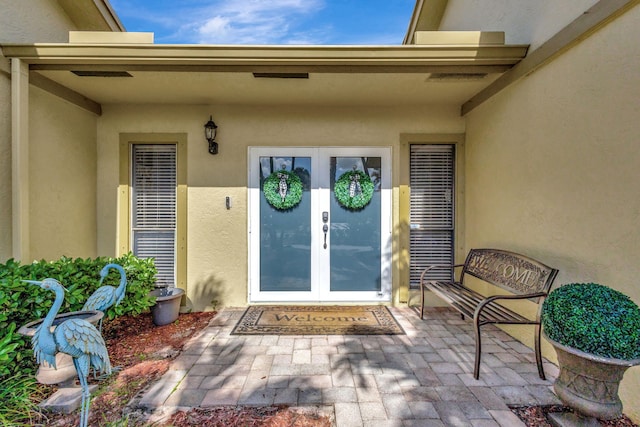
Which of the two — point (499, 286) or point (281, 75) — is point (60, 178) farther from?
point (499, 286)

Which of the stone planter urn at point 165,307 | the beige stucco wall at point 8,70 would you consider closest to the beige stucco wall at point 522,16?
the stone planter urn at point 165,307

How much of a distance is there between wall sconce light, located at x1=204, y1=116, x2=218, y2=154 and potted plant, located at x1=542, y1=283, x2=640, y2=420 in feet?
12.7

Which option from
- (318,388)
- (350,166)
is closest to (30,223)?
(318,388)

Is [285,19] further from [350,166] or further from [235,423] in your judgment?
[235,423]

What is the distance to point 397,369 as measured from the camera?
2457 mm

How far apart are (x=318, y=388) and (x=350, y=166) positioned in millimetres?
2722

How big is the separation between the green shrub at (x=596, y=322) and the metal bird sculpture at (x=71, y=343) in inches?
114

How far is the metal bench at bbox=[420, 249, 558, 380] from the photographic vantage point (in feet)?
7.81

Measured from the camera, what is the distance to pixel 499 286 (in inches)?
114

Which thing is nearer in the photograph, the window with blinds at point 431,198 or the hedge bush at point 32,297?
the hedge bush at point 32,297

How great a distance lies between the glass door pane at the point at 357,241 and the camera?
13.1 ft

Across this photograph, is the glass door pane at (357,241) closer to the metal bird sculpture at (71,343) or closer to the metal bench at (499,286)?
the metal bench at (499,286)

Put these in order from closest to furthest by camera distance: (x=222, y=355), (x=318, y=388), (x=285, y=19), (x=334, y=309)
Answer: (x=318, y=388)
(x=222, y=355)
(x=334, y=309)
(x=285, y=19)

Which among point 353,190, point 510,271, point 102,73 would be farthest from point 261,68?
point 510,271
